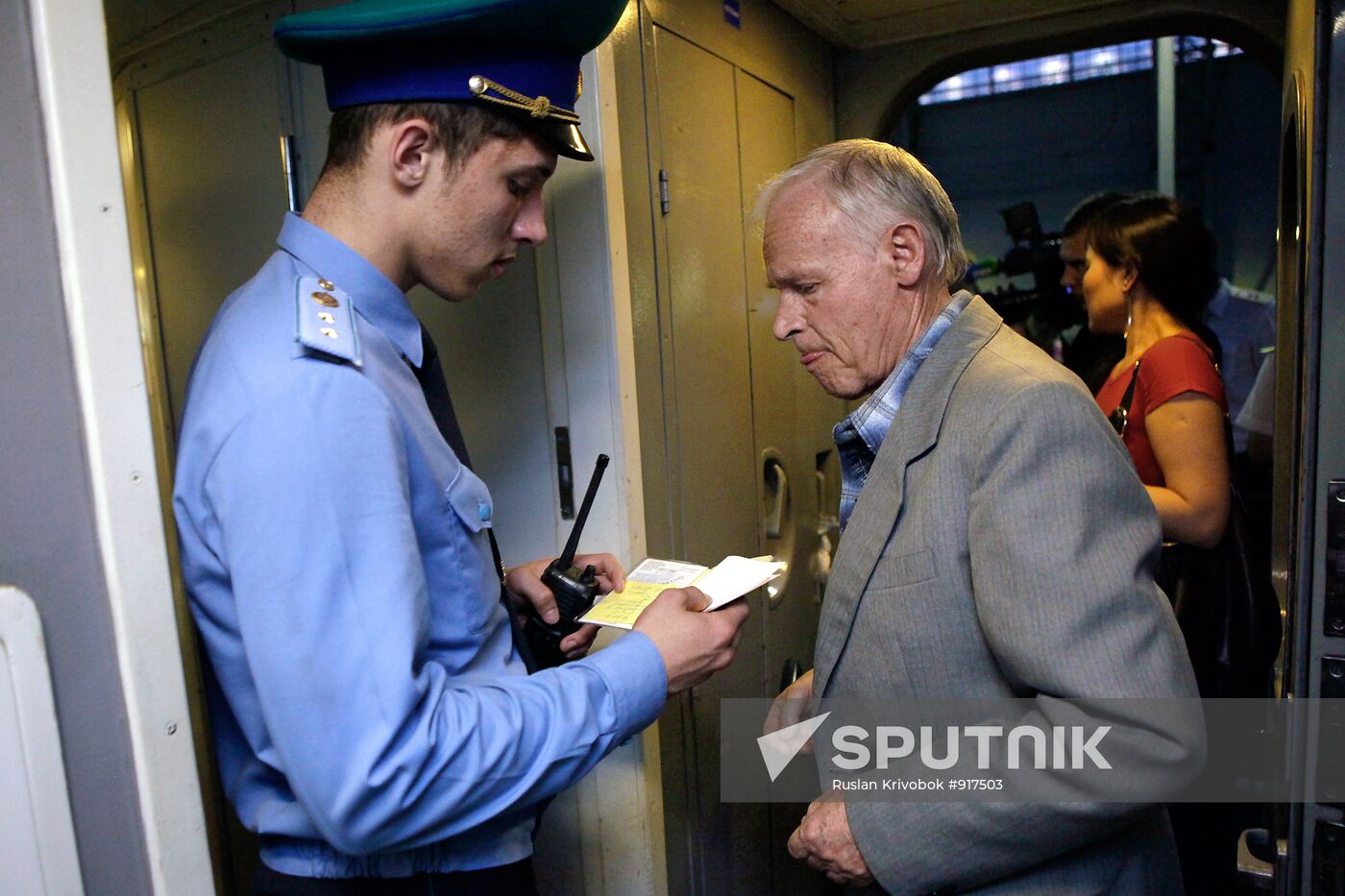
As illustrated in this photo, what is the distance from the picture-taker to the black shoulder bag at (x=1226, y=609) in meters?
2.23

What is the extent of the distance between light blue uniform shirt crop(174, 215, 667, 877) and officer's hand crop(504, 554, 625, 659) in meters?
0.38

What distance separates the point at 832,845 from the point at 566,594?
1.76ft

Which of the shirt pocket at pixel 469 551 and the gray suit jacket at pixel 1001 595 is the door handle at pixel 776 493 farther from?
the shirt pocket at pixel 469 551

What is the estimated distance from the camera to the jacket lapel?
128cm

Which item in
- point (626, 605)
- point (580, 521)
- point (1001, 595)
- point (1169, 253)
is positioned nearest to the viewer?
point (1001, 595)

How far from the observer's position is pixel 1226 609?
2.25 metres

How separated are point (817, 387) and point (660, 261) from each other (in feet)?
3.18

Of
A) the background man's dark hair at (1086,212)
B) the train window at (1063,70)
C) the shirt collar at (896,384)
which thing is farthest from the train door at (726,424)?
the train window at (1063,70)

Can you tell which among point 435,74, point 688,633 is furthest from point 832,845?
point 435,74

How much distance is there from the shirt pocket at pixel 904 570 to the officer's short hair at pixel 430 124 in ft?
2.54

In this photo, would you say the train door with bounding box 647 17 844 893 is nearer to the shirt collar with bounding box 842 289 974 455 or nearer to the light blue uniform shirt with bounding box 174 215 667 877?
the shirt collar with bounding box 842 289 974 455

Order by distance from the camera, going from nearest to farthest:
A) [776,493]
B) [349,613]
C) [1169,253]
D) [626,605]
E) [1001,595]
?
[349,613] → [1001,595] → [626,605] → [1169,253] → [776,493]

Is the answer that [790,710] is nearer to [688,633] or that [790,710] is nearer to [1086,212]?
[688,633]

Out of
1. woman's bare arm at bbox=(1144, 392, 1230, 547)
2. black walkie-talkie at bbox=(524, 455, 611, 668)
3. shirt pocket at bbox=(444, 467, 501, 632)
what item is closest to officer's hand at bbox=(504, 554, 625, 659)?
black walkie-talkie at bbox=(524, 455, 611, 668)
